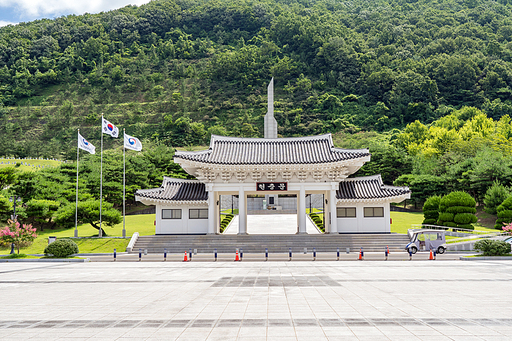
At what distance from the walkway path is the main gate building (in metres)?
6.60

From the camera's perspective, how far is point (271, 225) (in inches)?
1673

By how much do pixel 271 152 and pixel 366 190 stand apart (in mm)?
9377

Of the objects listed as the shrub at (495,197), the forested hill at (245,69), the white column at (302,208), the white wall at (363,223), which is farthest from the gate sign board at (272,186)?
the forested hill at (245,69)

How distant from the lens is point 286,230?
3953 centimetres

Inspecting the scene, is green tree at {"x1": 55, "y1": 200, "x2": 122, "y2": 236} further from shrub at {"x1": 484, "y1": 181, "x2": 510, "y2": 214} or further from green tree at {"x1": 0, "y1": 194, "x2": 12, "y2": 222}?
shrub at {"x1": 484, "y1": 181, "x2": 510, "y2": 214}

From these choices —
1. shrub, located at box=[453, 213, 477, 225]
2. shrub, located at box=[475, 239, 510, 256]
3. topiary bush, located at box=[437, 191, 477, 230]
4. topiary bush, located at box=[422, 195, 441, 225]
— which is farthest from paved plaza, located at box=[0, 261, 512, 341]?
topiary bush, located at box=[422, 195, 441, 225]

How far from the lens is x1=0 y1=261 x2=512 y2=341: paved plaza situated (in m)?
7.82

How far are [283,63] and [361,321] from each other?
118828 millimetres

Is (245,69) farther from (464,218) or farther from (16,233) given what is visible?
(16,233)

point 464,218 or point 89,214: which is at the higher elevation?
point 89,214

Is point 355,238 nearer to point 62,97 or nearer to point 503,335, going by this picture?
point 503,335

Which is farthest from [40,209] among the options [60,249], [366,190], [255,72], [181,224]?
[255,72]

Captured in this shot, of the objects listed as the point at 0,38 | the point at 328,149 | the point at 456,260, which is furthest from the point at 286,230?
the point at 0,38

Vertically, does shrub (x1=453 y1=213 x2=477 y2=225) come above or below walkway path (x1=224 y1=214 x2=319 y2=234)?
above
